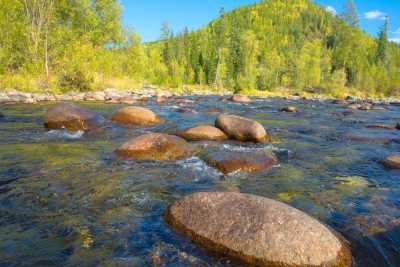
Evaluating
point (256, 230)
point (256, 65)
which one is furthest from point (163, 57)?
point (256, 230)

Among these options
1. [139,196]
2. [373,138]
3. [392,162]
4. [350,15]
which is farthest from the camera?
[350,15]

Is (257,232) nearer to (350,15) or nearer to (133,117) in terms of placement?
(133,117)

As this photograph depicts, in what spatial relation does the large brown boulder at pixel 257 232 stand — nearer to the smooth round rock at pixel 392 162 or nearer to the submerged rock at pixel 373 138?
the smooth round rock at pixel 392 162

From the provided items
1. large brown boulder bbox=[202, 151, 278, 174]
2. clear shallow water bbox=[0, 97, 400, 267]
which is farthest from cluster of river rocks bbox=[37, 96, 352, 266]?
large brown boulder bbox=[202, 151, 278, 174]

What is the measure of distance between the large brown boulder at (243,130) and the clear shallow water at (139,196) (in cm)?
55

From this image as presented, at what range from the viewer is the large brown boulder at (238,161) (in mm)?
6434

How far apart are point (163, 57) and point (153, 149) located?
81918 millimetres

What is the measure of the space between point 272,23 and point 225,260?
185 metres

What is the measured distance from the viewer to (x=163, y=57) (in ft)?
283

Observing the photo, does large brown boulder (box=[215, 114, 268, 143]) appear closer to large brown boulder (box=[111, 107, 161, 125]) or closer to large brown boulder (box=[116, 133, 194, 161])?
large brown boulder (box=[116, 133, 194, 161])

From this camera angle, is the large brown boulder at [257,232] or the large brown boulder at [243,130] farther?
the large brown boulder at [243,130]

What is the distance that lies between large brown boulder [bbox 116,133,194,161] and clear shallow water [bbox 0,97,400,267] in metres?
0.42

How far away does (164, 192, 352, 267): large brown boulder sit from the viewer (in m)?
3.31

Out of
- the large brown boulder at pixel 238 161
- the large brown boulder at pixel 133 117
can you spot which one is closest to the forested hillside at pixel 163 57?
the large brown boulder at pixel 133 117
